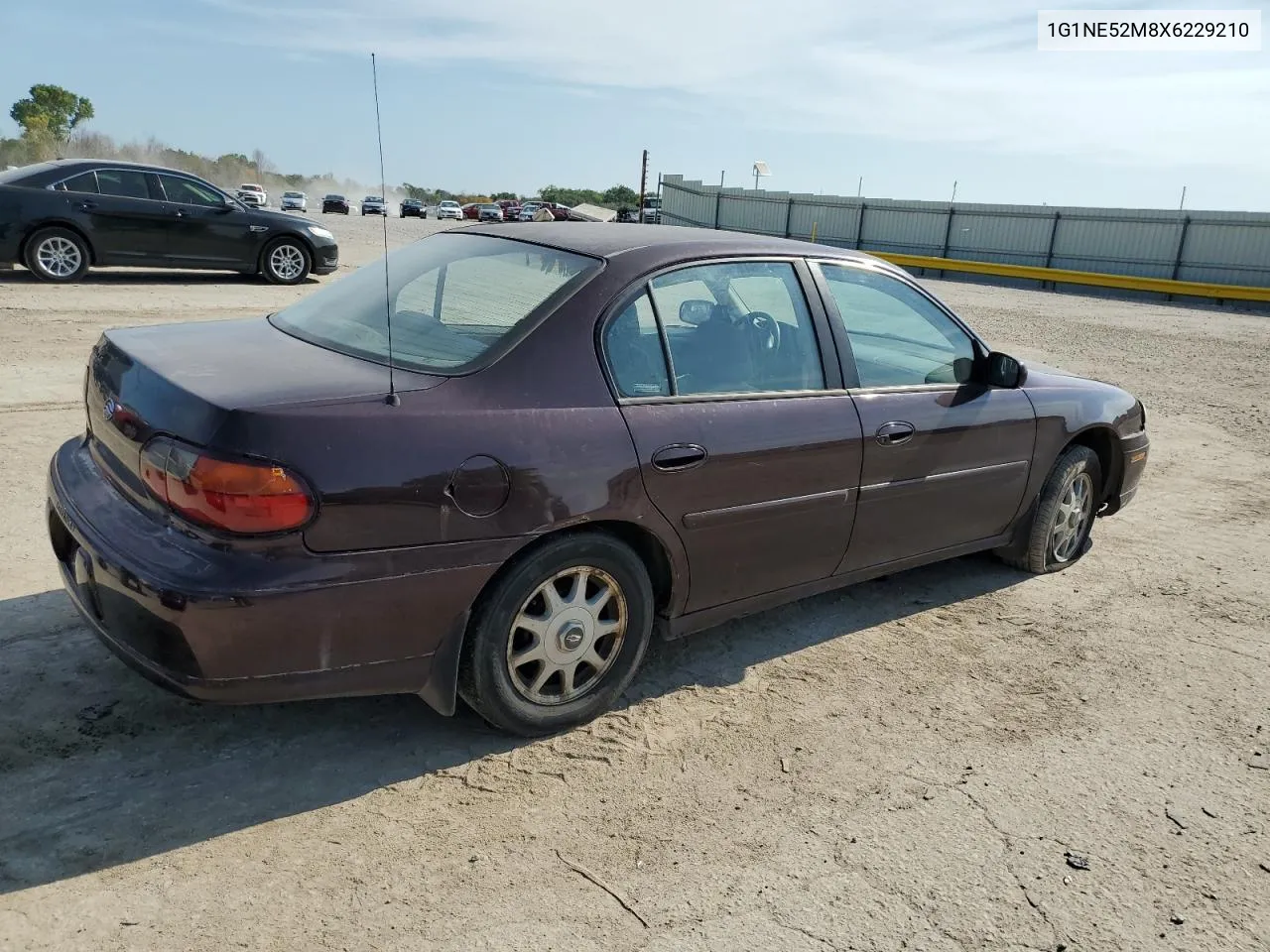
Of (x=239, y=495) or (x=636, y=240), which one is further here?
(x=636, y=240)

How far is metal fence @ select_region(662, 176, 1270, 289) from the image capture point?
27.7 m

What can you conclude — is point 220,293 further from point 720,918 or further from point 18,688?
point 720,918

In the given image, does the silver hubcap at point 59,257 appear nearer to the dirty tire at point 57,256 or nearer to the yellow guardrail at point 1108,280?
the dirty tire at point 57,256

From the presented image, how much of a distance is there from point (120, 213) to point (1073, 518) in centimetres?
1143

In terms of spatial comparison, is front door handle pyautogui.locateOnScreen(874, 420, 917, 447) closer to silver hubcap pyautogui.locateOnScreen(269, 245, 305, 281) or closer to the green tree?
silver hubcap pyautogui.locateOnScreen(269, 245, 305, 281)

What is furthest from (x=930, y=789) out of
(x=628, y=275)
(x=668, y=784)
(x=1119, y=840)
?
(x=628, y=275)

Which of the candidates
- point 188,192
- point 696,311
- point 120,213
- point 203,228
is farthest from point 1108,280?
point 696,311

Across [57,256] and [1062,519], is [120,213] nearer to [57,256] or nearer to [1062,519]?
[57,256]

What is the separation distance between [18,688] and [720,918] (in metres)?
2.40

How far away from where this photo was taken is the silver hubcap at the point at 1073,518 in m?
4.99

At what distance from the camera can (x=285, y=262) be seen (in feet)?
43.8

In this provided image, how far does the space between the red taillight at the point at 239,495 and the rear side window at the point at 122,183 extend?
1113 centimetres

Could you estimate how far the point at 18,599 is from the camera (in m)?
3.85

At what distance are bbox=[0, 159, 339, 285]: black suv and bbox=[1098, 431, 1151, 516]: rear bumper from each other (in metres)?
11.1
